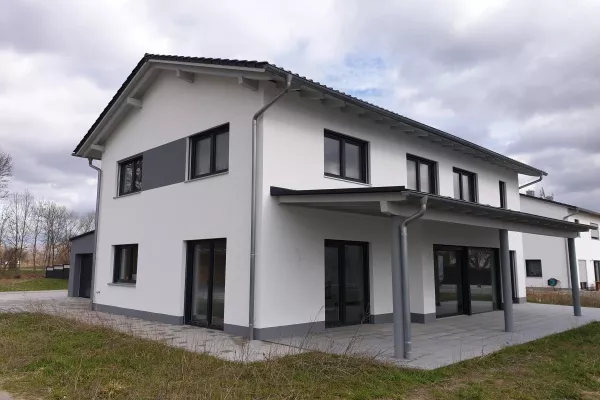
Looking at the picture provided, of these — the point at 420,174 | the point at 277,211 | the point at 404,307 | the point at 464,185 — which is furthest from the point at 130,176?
the point at 464,185

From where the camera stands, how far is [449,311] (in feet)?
40.4

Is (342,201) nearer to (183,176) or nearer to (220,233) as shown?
(220,233)

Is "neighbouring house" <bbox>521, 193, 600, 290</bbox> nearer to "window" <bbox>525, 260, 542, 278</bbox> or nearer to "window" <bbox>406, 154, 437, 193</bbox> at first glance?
"window" <bbox>525, 260, 542, 278</bbox>

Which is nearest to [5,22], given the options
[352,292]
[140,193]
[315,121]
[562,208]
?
[140,193]

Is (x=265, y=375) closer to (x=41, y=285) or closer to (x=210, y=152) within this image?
(x=210, y=152)

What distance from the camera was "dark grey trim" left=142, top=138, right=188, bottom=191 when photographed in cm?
1102

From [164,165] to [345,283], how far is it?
17.8ft

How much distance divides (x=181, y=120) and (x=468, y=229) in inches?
339

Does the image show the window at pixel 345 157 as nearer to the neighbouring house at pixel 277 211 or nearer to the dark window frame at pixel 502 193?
the neighbouring house at pixel 277 211

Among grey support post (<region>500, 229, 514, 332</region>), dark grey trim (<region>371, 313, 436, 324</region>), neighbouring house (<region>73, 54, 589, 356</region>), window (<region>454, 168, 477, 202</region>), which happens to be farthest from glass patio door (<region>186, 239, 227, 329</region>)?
window (<region>454, 168, 477, 202</region>)

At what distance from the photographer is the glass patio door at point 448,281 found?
39.6ft

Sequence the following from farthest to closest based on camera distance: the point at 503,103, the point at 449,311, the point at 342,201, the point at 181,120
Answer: the point at 503,103 < the point at 449,311 < the point at 181,120 < the point at 342,201

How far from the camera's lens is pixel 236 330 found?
349 inches

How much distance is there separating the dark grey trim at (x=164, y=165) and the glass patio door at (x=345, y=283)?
407 centimetres
